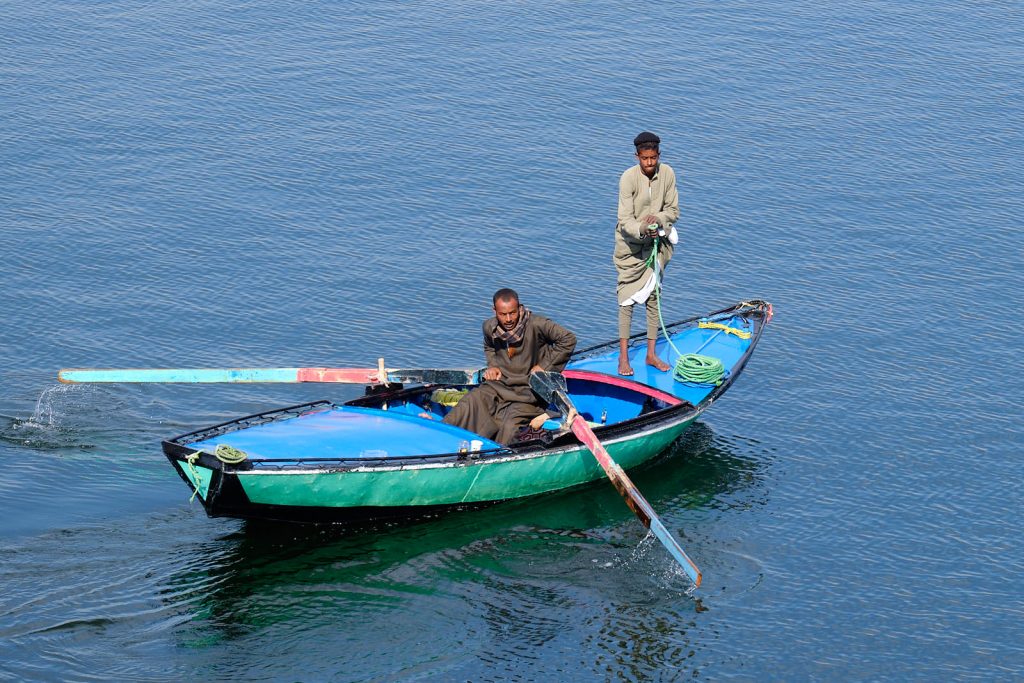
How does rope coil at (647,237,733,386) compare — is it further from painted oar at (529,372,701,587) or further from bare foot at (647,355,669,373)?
painted oar at (529,372,701,587)

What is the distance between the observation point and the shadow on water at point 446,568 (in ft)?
45.1

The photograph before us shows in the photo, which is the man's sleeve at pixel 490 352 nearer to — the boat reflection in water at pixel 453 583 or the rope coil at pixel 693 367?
the boat reflection in water at pixel 453 583

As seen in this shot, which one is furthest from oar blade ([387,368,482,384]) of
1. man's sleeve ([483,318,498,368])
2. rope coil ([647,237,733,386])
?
rope coil ([647,237,733,386])

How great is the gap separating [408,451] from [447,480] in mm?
537

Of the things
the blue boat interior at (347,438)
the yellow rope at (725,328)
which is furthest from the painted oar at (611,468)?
the yellow rope at (725,328)

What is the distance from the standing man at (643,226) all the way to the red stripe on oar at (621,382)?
0.49 m

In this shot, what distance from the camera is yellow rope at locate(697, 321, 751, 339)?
18234 mm

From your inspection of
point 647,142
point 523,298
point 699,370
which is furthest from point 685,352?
point 523,298

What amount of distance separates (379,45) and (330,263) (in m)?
10.9

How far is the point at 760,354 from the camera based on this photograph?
66.5ft

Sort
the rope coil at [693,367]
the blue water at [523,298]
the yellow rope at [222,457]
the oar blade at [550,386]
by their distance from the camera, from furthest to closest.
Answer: the rope coil at [693,367], the oar blade at [550,386], the yellow rope at [222,457], the blue water at [523,298]

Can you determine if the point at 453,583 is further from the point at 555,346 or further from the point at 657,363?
A: the point at 657,363

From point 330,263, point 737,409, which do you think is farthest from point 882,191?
point 330,263

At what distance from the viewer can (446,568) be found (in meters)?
14.6
